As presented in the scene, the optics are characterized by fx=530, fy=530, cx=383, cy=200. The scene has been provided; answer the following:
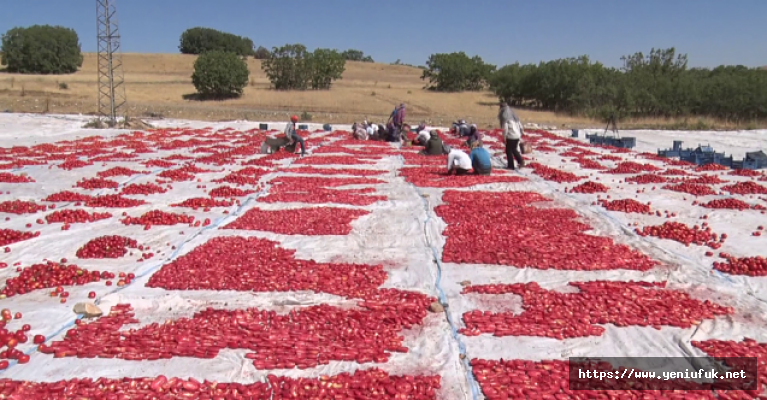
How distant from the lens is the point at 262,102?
58875 millimetres

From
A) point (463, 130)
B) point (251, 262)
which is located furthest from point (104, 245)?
point (463, 130)

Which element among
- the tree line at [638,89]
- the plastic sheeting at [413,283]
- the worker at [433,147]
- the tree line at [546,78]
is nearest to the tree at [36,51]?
the tree line at [546,78]

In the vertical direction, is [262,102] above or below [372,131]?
above

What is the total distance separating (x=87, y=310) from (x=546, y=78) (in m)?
55.0

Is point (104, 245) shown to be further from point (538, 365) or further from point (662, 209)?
point (662, 209)

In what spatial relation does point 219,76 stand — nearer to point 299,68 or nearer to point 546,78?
point 299,68

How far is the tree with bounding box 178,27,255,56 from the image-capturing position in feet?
416

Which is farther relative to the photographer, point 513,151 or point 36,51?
point 36,51

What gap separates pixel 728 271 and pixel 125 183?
44.4ft

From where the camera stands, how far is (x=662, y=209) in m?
11.2

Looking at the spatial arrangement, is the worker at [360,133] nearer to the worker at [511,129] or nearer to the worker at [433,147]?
the worker at [433,147]

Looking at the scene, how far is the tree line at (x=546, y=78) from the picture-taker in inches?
1705

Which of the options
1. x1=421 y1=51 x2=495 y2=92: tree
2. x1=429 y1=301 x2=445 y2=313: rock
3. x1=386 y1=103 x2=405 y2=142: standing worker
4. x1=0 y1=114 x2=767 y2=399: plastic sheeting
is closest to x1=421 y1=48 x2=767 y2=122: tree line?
x1=421 y1=51 x2=495 y2=92: tree

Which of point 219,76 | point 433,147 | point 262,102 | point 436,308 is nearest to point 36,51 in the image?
point 219,76
